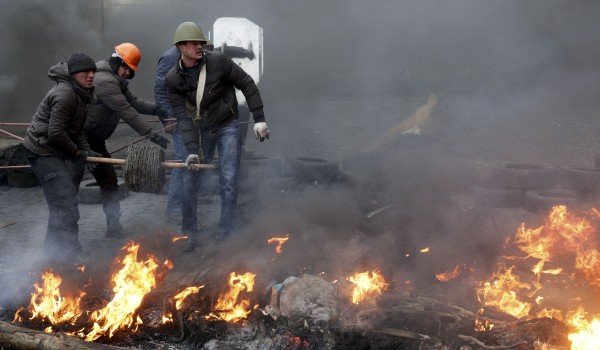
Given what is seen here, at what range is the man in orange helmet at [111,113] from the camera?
19.3ft

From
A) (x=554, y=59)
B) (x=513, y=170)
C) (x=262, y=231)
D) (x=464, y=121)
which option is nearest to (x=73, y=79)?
(x=262, y=231)

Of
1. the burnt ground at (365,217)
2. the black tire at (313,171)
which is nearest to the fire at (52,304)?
the burnt ground at (365,217)

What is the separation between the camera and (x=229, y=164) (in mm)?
5836

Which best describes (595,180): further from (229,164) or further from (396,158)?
(229,164)

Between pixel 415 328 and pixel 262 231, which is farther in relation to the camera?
pixel 262 231

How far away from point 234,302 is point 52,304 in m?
1.64

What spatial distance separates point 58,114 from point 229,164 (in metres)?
1.96

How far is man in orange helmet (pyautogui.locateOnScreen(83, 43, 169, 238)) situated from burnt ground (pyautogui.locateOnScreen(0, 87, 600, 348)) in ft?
1.70

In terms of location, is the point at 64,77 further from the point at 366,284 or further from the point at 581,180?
the point at 581,180

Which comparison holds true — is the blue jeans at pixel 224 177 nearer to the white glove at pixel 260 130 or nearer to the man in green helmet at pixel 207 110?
the man in green helmet at pixel 207 110

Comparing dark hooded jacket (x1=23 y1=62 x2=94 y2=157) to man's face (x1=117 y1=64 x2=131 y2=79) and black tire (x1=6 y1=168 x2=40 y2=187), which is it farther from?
black tire (x1=6 y1=168 x2=40 y2=187)

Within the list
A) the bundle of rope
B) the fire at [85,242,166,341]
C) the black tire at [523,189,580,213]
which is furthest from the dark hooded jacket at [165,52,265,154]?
the black tire at [523,189,580,213]

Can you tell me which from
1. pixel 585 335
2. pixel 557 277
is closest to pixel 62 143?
pixel 585 335

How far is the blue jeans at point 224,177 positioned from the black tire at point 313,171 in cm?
257
